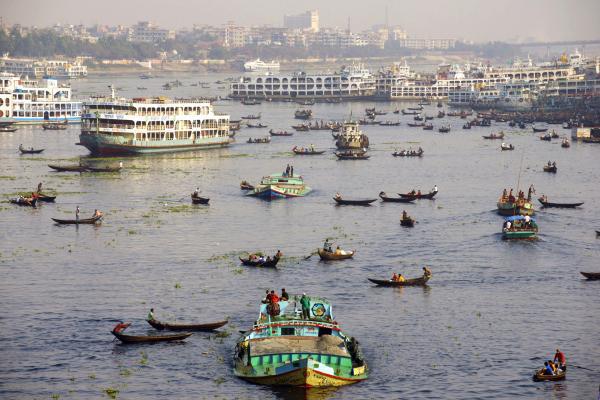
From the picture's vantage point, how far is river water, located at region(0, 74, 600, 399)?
3894cm

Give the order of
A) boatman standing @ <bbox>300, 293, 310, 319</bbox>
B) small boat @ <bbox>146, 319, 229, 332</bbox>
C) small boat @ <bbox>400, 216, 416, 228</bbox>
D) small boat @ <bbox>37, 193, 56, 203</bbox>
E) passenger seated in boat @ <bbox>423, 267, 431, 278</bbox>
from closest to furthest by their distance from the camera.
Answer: boatman standing @ <bbox>300, 293, 310, 319</bbox> < small boat @ <bbox>146, 319, 229, 332</bbox> < passenger seated in boat @ <bbox>423, 267, 431, 278</bbox> < small boat @ <bbox>400, 216, 416, 228</bbox> < small boat @ <bbox>37, 193, 56, 203</bbox>

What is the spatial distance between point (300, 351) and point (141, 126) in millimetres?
70358

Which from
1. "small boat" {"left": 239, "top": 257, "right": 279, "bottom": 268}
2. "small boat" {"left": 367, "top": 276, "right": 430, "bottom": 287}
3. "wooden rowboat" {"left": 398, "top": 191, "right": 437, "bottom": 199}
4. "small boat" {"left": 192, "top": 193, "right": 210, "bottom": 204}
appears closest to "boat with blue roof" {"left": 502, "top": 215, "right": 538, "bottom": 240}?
"small boat" {"left": 367, "top": 276, "right": 430, "bottom": 287}

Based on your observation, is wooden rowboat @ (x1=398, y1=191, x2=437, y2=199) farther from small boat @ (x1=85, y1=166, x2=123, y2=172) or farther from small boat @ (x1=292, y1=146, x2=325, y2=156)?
small boat @ (x1=292, y1=146, x2=325, y2=156)

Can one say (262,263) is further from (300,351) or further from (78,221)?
(300,351)

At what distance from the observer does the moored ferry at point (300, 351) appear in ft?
122

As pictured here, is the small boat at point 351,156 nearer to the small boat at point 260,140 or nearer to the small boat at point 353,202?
the small boat at point 260,140

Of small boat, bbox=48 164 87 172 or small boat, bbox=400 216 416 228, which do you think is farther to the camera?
small boat, bbox=48 164 87 172

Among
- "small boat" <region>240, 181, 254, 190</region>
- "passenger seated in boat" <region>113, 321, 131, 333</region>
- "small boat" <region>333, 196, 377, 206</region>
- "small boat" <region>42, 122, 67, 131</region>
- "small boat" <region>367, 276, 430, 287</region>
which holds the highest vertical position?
"small boat" <region>42, 122, 67, 131</region>

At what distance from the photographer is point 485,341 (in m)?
42.9

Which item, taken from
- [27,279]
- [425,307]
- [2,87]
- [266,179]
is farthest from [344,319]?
[2,87]

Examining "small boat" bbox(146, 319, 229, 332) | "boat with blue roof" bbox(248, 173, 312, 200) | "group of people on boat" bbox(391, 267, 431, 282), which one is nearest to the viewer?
"small boat" bbox(146, 319, 229, 332)

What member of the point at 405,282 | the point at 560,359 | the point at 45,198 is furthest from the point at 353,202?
the point at 560,359

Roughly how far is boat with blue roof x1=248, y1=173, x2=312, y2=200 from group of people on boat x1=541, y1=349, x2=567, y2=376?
3932 centimetres
